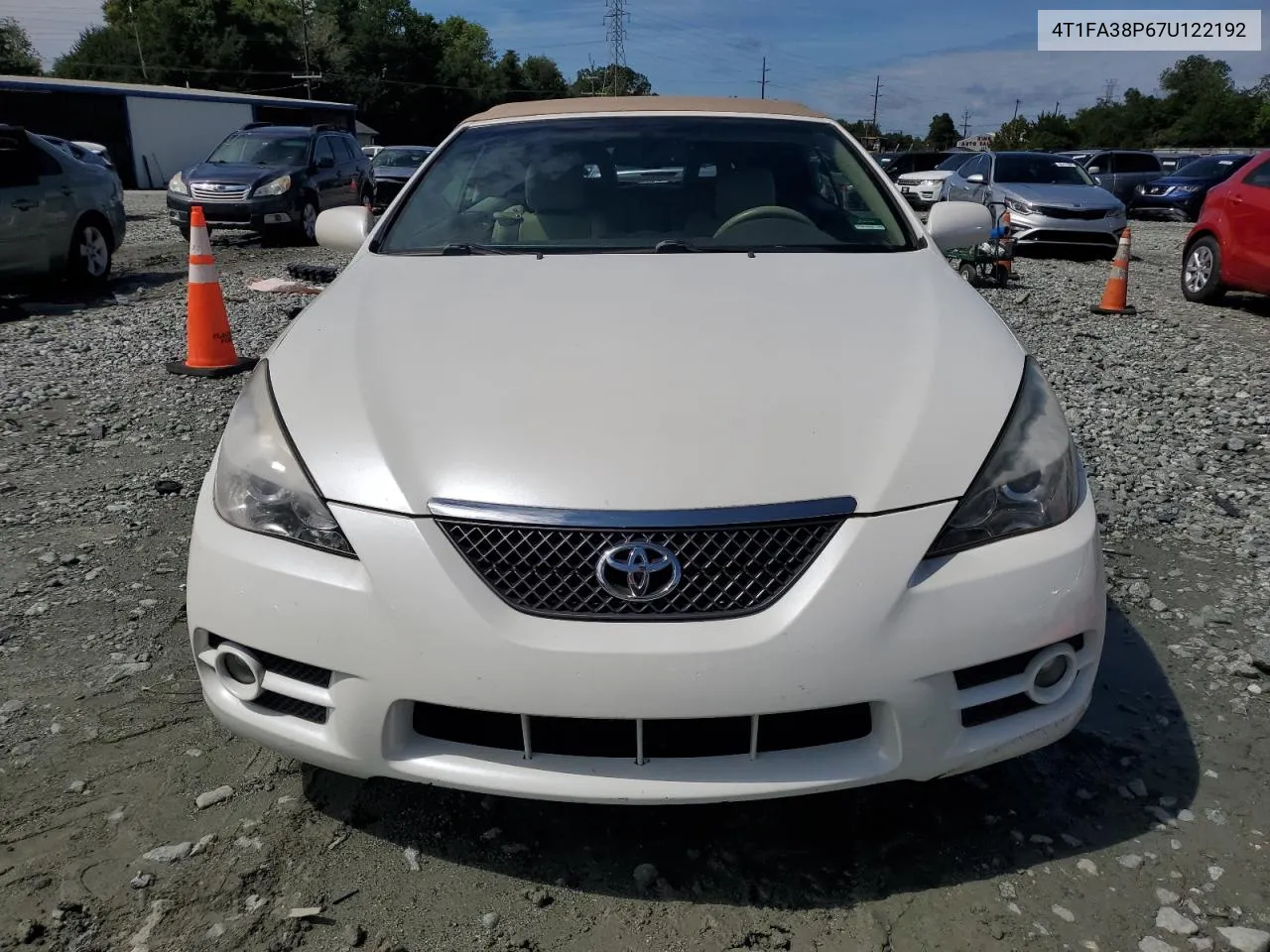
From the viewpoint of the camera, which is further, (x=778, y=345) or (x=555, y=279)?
(x=555, y=279)

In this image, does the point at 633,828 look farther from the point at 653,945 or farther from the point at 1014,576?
the point at 1014,576

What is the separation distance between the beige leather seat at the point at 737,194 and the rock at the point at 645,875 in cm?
193

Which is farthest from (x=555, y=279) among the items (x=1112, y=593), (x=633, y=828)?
(x=1112, y=593)

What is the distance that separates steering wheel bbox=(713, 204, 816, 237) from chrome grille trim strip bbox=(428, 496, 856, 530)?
1552 mm

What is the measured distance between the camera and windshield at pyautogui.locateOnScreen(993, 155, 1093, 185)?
534 inches

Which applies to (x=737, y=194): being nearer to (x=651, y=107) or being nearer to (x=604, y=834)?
(x=651, y=107)

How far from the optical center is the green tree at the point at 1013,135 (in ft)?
206

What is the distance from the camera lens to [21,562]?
11.5ft

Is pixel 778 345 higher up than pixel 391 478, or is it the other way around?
pixel 778 345

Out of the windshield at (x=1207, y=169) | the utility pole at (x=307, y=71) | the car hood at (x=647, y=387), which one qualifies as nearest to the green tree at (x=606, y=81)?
the utility pole at (x=307, y=71)

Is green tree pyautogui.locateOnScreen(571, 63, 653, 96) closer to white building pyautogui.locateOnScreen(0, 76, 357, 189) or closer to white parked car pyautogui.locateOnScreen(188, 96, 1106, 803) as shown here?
white building pyautogui.locateOnScreen(0, 76, 357, 189)

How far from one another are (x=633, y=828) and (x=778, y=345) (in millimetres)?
1110

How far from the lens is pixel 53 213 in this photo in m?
8.85

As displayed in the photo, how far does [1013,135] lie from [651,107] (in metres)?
68.7
